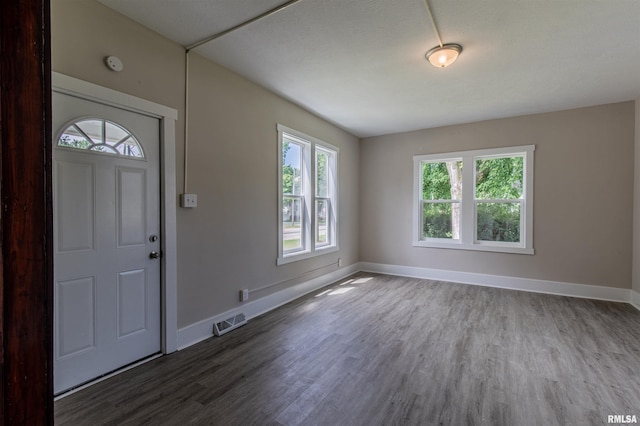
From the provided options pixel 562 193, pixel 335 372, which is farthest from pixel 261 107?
pixel 562 193

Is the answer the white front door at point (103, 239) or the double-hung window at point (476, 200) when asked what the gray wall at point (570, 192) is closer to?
the double-hung window at point (476, 200)

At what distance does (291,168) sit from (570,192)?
413 cm

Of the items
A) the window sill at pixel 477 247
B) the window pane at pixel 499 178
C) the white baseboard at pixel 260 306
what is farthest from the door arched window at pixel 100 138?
the window pane at pixel 499 178

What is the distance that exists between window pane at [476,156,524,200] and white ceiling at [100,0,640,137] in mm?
978

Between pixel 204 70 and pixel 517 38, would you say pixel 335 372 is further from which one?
pixel 517 38

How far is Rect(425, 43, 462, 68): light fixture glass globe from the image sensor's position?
102 inches

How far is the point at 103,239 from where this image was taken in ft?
7.26

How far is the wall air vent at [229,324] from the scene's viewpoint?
2.95 m

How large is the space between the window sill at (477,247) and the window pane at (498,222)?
16 centimetres

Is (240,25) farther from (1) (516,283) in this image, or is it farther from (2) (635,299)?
(2) (635,299)

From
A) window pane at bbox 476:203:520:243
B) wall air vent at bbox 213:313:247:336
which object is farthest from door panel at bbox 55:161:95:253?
window pane at bbox 476:203:520:243

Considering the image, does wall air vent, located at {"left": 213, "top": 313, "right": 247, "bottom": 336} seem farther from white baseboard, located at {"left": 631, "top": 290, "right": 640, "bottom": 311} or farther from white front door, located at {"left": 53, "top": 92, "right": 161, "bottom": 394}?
white baseboard, located at {"left": 631, "top": 290, "right": 640, "bottom": 311}

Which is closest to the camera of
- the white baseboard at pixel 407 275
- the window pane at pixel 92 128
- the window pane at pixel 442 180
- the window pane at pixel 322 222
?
the window pane at pixel 92 128

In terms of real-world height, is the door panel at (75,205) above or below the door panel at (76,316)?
above
